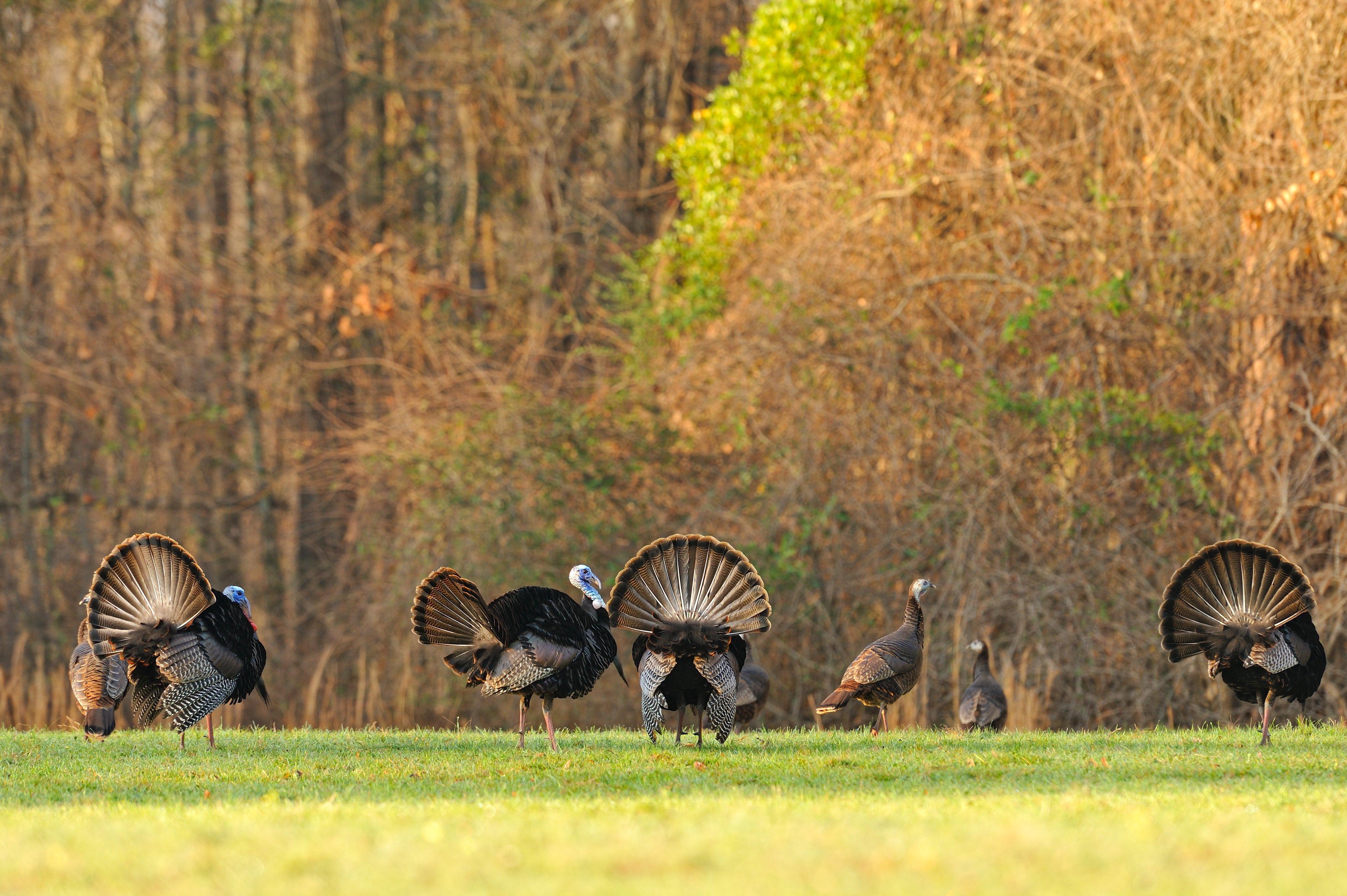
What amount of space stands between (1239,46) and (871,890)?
15106mm

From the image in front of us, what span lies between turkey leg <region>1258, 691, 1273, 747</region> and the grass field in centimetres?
9

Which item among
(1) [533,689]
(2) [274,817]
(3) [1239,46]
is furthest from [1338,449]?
(2) [274,817]

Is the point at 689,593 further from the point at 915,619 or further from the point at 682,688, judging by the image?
the point at 915,619

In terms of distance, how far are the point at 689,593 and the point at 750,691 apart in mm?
2557

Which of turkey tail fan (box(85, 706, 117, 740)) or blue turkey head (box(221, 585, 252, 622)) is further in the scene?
blue turkey head (box(221, 585, 252, 622))

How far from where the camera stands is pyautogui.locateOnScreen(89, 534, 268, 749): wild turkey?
11.3 m

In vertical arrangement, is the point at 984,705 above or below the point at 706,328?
below

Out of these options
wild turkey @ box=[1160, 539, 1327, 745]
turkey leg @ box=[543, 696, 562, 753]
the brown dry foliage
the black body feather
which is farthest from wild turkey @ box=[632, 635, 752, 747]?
the brown dry foliage

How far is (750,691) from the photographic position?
13508 millimetres

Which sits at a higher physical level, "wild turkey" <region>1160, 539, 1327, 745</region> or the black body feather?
"wild turkey" <region>1160, 539, 1327, 745</region>

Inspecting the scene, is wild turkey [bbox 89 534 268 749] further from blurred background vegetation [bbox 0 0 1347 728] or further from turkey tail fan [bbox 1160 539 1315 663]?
turkey tail fan [bbox 1160 539 1315 663]

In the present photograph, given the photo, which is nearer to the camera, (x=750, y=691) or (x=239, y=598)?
(x=239, y=598)

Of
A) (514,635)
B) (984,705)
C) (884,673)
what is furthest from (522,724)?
(984,705)

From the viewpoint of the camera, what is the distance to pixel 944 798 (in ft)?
27.3
